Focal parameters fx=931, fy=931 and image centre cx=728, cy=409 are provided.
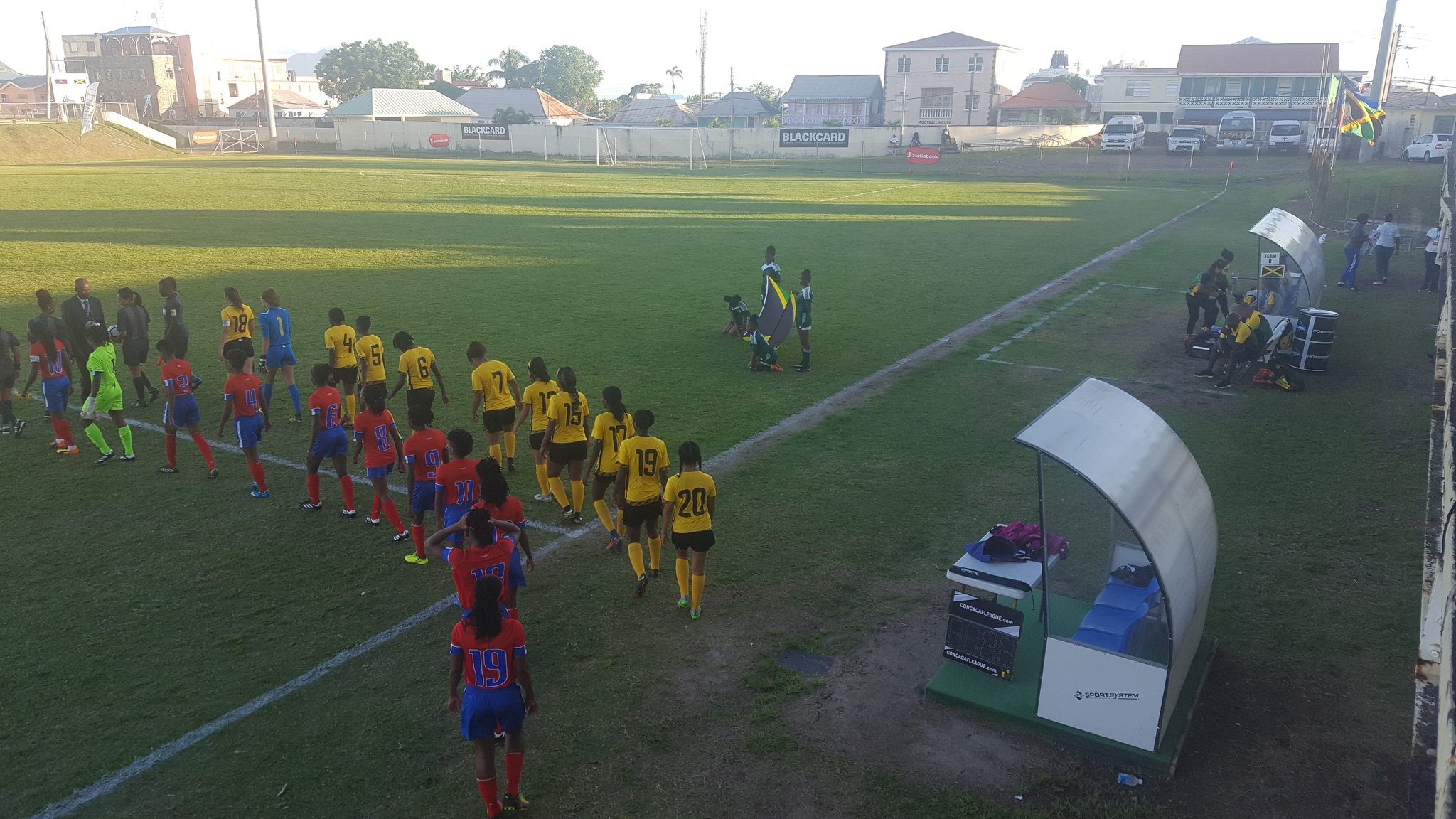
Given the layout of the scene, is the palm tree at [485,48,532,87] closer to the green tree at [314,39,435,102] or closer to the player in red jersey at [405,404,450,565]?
the green tree at [314,39,435,102]

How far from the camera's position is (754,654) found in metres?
7.54

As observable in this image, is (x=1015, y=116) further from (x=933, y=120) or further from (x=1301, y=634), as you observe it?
(x=1301, y=634)

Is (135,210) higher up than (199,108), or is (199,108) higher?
(199,108)

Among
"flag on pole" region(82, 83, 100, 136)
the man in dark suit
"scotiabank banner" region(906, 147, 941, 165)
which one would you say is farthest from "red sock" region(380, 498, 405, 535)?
"flag on pole" region(82, 83, 100, 136)

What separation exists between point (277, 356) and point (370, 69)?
152m

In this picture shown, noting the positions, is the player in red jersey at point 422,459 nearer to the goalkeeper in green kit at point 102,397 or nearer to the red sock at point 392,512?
the red sock at point 392,512

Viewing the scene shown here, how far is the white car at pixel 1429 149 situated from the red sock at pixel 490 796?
62392 millimetres

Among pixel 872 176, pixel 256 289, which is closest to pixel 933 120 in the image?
pixel 872 176

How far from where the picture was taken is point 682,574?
808cm

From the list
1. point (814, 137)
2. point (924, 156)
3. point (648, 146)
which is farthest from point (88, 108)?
point (924, 156)

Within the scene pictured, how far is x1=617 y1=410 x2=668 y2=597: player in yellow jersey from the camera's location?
314 inches

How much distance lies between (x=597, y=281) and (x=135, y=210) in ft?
74.9

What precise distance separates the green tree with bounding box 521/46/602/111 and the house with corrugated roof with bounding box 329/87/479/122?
64.9 m

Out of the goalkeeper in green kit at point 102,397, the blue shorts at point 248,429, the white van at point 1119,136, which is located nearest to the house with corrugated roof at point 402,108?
the white van at point 1119,136
